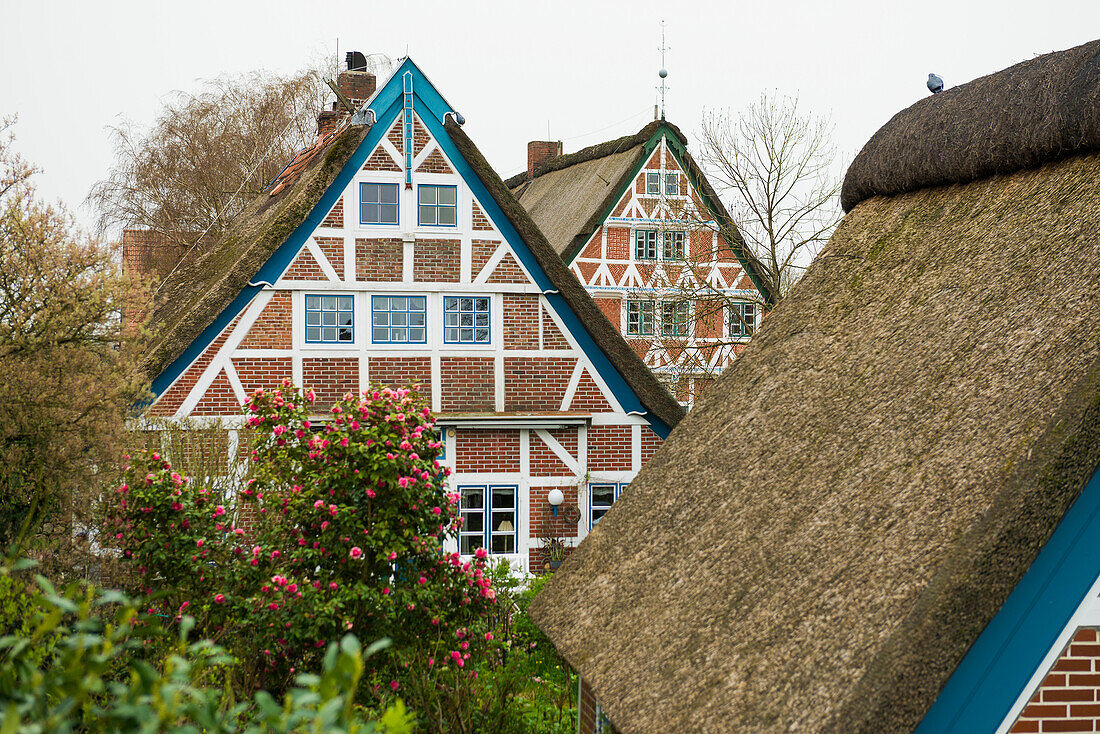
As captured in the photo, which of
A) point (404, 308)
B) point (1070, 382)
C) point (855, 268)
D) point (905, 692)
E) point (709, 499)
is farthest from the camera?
point (404, 308)

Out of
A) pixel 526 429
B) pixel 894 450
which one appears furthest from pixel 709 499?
pixel 526 429

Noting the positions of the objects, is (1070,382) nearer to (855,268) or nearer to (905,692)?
(905,692)

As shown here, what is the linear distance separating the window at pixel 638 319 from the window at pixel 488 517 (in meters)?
9.85

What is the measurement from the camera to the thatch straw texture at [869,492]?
3072mm

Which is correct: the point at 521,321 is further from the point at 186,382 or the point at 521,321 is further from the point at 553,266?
the point at 186,382

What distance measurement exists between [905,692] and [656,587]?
6.81ft

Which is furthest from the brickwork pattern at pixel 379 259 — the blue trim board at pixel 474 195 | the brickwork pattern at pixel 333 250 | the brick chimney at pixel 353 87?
the brick chimney at pixel 353 87

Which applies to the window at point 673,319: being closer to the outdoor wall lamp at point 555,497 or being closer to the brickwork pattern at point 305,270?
the outdoor wall lamp at point 555,497

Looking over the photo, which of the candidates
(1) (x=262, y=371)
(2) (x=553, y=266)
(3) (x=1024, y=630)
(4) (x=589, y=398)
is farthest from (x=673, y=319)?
(3) (x=1024, y=630)

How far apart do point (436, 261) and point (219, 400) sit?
2992 millimetres

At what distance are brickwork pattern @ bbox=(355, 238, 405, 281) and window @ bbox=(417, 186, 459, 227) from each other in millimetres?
481

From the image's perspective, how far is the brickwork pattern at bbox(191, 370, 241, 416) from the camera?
1127 centimetres

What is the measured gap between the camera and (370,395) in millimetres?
6281

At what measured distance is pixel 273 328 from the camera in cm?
1151
